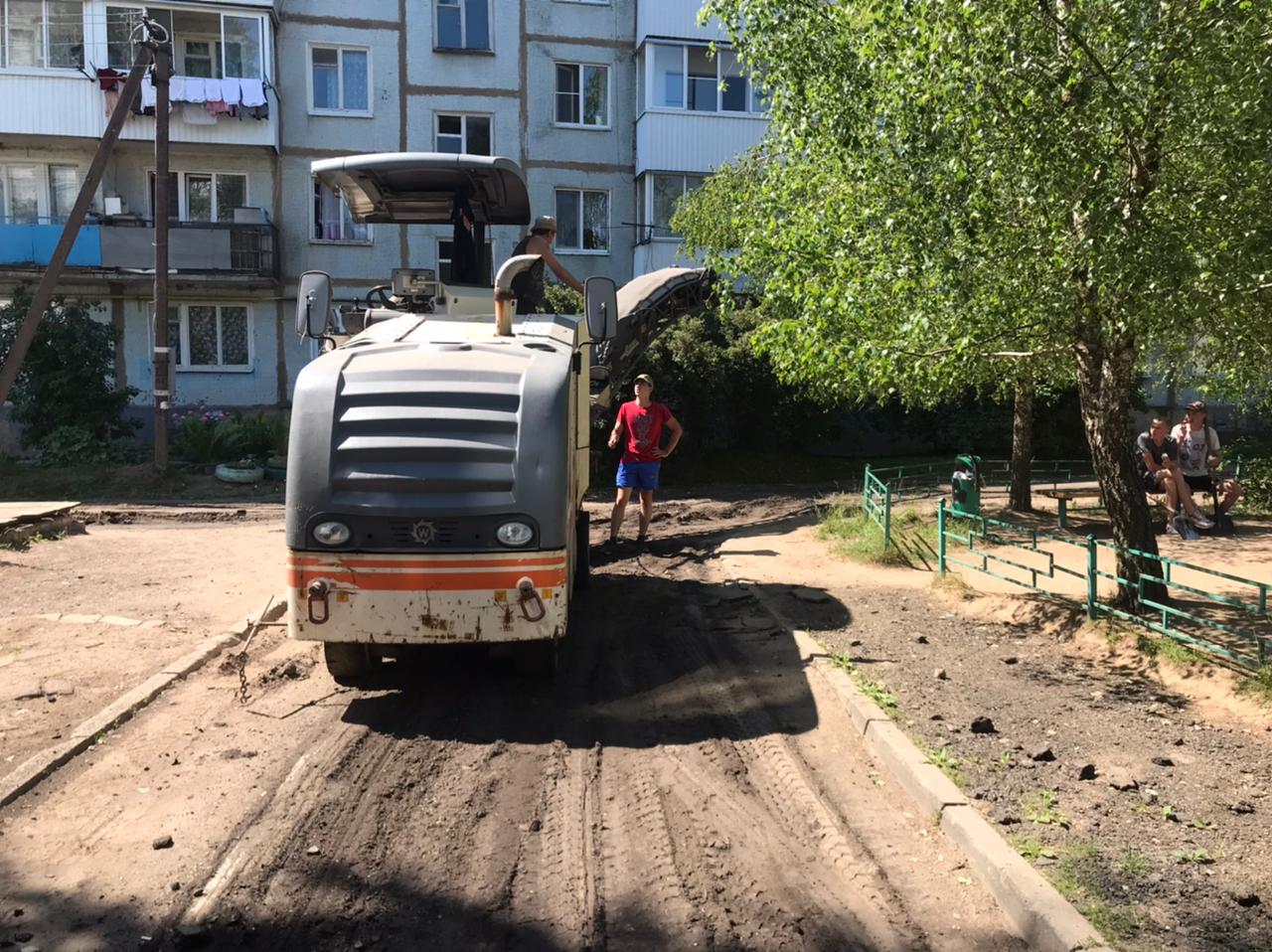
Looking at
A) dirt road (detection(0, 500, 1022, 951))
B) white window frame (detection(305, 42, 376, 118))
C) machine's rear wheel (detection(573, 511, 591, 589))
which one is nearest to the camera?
dirt road (detection(0, 500, 1022, 951))

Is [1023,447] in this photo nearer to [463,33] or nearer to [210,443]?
[210,443]

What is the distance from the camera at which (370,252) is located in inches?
1030

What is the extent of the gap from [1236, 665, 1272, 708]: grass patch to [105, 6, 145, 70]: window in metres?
25.6

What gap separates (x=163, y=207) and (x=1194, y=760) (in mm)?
17821

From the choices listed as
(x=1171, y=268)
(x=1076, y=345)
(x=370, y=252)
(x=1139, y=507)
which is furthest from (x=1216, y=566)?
(x=370, y=252)

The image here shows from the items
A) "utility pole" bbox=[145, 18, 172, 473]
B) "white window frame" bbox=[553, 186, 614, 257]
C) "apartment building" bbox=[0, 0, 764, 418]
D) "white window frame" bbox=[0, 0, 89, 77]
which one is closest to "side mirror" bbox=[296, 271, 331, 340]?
"utility pole" bbox=[145, 18, 172, 473]

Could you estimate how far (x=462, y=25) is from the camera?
26297 millimetres

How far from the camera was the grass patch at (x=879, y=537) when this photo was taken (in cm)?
1084

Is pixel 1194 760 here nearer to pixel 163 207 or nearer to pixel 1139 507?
pixel 1139 507

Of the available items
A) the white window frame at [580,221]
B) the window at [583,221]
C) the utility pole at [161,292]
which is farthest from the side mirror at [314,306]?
the window at [583,221]

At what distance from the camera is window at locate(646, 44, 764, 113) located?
26.0 m

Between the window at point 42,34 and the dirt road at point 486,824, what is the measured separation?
23.3 metres

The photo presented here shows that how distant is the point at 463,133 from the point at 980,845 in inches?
999

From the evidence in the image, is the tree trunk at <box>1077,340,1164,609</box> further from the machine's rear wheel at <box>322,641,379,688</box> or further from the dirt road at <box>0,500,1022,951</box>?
the machine's rear wheel at <box>322,641,379,688</box>
